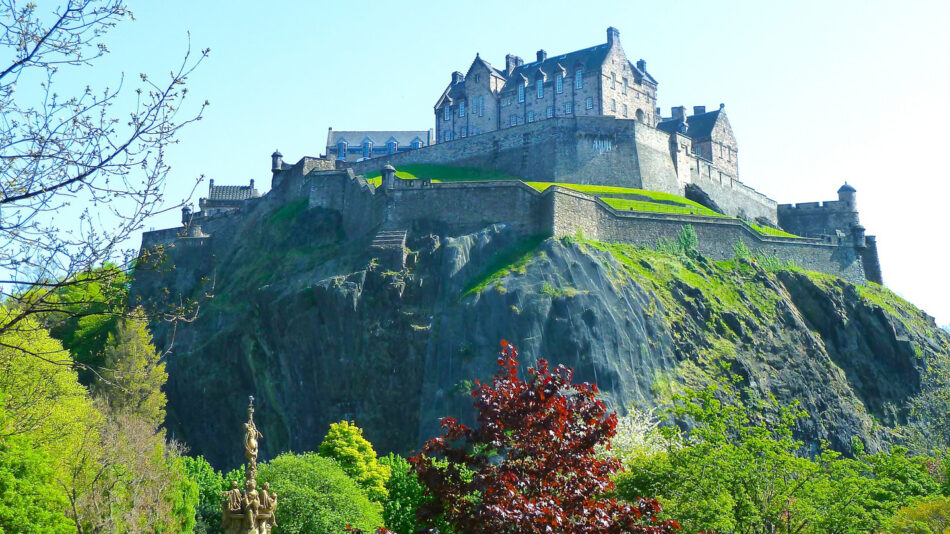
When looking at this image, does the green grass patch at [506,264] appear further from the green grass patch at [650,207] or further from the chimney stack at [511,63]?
the chimney stack at [511,63]

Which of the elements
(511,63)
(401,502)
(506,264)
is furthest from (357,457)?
(511,63)

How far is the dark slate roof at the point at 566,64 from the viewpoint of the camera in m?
84.1

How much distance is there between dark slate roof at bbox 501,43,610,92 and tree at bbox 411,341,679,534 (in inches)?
2763

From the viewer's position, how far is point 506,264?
186 ft

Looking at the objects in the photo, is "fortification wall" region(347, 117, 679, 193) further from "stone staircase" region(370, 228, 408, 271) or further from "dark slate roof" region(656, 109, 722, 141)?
"stone staircase" region(370, 228, 408, 271)

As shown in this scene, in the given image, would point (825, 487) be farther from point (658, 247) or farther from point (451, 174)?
point (451, 174)

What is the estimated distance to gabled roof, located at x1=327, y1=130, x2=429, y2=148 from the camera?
102562 millimetres

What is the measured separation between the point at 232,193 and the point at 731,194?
1765 inches

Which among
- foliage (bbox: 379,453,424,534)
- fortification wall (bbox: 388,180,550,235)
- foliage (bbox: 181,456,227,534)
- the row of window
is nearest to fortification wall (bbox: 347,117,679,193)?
fortification wall (bbox: 388,180,550,235)

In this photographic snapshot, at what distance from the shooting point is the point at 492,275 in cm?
5584

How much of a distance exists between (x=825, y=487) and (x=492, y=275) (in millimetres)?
29436

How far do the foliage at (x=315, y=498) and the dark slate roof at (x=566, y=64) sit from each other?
166 ft

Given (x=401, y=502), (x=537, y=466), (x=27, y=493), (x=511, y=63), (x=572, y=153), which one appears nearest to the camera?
(x=537, y=466)

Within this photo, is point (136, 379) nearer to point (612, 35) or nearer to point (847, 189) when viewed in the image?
point (612, 35)
